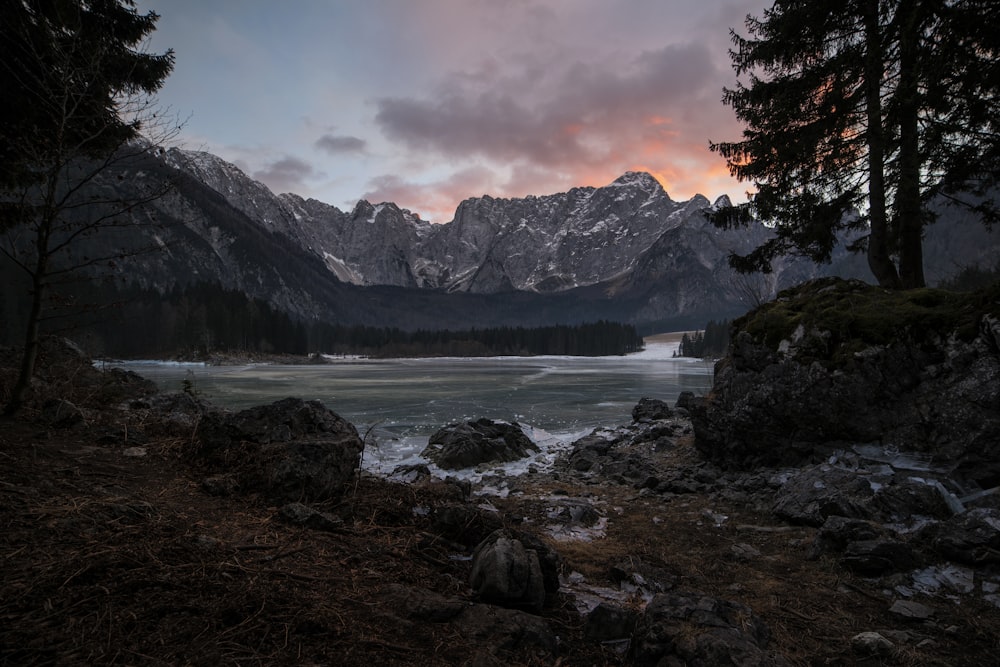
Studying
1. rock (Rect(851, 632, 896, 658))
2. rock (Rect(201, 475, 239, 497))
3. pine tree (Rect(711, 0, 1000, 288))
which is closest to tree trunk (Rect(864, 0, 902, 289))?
pine tree (Rect(711, 0, 1000, 288))

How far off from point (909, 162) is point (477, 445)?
13.2 metres

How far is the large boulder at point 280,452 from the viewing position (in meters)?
5.31

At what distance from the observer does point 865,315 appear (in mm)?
9133

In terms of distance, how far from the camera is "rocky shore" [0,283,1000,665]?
108 inches

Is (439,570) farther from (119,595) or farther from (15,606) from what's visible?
(15,606)

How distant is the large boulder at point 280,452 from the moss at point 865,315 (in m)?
9.28

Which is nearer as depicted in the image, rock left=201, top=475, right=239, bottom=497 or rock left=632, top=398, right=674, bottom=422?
rock left=201, top=475, right=239, bottom=497

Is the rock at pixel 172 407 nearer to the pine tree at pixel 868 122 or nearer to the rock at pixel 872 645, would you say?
the rock at pixel 872 645

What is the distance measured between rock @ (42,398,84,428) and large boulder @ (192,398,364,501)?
2072 mm

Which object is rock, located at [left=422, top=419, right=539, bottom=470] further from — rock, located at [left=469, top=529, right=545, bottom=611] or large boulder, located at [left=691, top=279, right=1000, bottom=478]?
rock, located at [left=469, top=529, right=545, bottom=611]

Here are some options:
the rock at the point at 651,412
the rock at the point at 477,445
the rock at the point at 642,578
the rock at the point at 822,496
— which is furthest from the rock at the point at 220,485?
the rock at the point at 651,412

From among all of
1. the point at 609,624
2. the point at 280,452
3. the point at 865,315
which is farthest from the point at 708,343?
the point at 609,624

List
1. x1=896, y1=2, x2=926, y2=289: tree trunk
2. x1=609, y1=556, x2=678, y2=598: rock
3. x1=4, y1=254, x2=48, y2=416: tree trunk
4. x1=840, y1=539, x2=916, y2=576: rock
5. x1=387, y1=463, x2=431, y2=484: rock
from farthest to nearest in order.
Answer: x1=387, y1=463, x2=431, y2=484: rock → x1=896, y1=2, x2=926, y2=289: tree trunk → x1=4, y1=254, x2=48, y2=416: tree trunk → x1=840, y1=539, x2=916, y2=576: rock → x1=609, y1=556, x2=678, y2=598: rock

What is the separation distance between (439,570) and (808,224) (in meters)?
14.1
